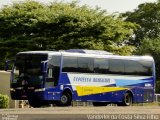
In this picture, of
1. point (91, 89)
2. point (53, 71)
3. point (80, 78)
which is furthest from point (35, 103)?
point (91, 89)

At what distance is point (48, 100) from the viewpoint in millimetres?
29609

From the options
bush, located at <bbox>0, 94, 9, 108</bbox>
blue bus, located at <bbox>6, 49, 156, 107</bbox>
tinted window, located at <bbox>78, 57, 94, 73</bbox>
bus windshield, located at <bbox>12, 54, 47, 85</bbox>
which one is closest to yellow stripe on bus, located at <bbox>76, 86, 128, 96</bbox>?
blue bus, located at <bbox>6, 49, 156, 107</bbox>

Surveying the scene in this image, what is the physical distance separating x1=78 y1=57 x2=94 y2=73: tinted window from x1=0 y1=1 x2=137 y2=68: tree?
52.7 ft

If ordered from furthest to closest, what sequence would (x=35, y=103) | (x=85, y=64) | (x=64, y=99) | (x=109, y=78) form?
(x=109, y=78), (x=85, y=64), (x=35, y=103), (x=64, y=99)

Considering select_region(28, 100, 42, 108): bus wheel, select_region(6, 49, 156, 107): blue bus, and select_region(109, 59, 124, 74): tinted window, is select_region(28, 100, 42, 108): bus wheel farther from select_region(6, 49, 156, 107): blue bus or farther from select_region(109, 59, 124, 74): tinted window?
select_region(109, 59, 124, 74): tinted window

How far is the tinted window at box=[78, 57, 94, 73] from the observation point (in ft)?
100

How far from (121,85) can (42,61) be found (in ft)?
19.4

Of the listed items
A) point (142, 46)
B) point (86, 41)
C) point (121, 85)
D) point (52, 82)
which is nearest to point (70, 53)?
point (52, 82)

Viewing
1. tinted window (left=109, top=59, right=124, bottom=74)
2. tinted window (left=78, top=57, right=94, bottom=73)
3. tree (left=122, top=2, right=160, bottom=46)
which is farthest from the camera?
tree (left=122, top=2, right=160, bottom=46)

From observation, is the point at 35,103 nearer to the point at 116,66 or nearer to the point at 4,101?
the point at 4,101

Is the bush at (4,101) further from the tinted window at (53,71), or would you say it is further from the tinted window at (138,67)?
the tinted window at (138,67)

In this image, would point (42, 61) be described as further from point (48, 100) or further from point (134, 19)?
point (134, 19)

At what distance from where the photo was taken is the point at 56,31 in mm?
49062

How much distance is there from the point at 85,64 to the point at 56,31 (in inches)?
725
